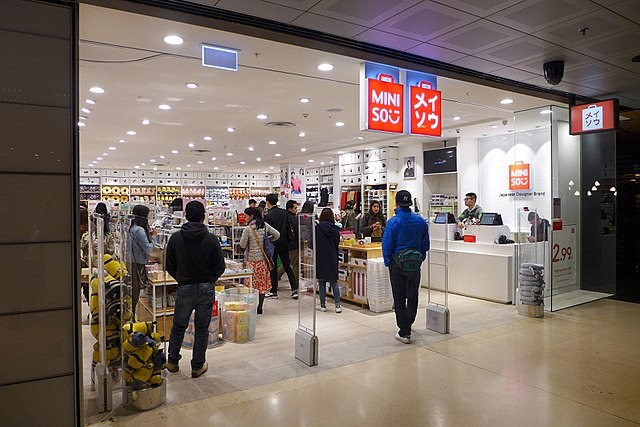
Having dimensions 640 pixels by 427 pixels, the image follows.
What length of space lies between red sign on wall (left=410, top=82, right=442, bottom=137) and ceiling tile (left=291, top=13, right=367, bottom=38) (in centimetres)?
130

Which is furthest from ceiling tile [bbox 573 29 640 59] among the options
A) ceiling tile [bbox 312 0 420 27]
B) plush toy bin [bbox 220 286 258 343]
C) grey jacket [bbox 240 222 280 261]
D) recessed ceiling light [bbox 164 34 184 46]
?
plush toy bin [bbox 220 286 258 343]

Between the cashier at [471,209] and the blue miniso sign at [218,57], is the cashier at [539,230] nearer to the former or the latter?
the cashier at [471,209]

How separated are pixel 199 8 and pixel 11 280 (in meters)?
2.43

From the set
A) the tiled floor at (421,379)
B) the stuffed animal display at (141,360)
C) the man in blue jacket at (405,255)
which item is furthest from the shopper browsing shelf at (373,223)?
the stuffed animal display at (141,360)

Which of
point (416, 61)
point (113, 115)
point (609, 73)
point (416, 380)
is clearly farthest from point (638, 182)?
point (113, 115)

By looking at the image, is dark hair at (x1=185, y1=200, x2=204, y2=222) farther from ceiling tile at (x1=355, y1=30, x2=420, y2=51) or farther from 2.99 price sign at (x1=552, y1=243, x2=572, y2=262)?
2.99 price sign at (x1=552, y1=243, x2=572, y2=262)

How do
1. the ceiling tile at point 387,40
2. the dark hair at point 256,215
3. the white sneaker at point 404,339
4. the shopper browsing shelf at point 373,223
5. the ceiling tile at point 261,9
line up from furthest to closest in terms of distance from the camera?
the shopper browsing shelf at point 373,223
the dark hair at point 256,215
the white sneaker at point 404,339
the ceiling tile at point 387,40
the ceiling tile at point 261,9

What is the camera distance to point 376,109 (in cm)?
481

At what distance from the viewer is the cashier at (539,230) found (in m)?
6.50

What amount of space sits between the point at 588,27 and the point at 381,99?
205 cm

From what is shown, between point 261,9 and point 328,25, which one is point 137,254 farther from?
point 328,25

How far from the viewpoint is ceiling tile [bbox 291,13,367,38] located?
149 inches

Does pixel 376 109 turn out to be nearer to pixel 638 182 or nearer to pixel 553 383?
pixel 553 383

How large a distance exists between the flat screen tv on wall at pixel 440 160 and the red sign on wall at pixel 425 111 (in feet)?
17.2
